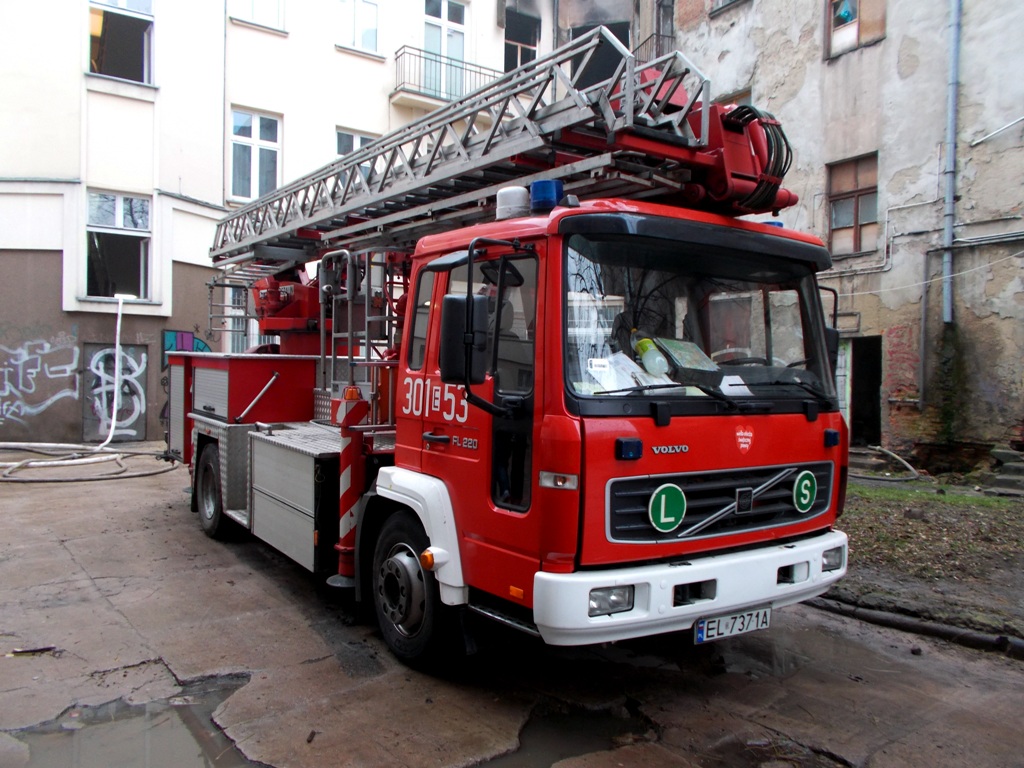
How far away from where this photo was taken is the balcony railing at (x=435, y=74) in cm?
1848

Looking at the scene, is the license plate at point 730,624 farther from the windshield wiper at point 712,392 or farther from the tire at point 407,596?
the tire at point 407,596

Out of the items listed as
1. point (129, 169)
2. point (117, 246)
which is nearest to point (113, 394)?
point (117, 246)

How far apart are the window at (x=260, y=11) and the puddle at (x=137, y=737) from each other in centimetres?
1583

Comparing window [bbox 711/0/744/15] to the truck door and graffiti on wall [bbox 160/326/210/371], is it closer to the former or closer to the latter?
graffiti on wall [bbox 160/326/210/371]

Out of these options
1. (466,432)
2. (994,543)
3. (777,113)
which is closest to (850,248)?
(777,113)

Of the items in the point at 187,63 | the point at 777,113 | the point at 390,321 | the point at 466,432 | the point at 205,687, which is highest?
the point at 187,63

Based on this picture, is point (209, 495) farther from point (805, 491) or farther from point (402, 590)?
point (805, 491)

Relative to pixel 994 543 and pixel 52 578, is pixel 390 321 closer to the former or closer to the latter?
pixel 52 578

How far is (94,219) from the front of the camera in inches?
574

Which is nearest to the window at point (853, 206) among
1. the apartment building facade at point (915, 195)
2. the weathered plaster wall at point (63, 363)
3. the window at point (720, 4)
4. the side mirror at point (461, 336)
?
A: the apartment building facade at point (915, 195)

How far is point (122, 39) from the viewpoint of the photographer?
15.1 metres

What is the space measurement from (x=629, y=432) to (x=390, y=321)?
2619 mm

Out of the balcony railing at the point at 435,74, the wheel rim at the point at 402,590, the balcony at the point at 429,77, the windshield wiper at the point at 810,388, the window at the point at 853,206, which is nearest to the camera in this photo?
the windshield wiper at the point at 810,388

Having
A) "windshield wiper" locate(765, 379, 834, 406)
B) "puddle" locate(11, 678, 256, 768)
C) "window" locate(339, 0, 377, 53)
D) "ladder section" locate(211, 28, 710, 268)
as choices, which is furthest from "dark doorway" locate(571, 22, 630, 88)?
"window" locate(339, 0, 377, 53)
